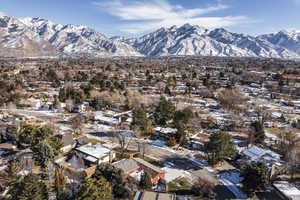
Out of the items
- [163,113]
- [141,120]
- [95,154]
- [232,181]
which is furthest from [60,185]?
[163,113]

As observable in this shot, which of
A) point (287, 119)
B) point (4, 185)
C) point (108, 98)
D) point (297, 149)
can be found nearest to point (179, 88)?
point (108, 98)

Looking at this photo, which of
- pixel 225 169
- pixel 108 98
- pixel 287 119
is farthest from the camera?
pixel 108 98

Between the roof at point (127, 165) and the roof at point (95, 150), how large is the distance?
3.96 metres

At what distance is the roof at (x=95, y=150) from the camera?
27.2 meters

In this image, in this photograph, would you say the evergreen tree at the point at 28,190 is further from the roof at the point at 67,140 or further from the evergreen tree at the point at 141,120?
the evergreen tree at the point at 141,120

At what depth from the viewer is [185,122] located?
35188 mm

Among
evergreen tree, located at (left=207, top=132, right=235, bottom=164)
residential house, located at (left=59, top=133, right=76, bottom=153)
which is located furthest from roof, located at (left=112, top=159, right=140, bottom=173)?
residential house, located at (left=59, top=133, right=76, bottom=153)

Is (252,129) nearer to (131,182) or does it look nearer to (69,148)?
(131,182)

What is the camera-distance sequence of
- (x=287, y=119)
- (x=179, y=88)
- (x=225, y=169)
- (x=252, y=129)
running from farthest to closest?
(x=179, y=88) < (x=287, y=119) < (x=252, y=129) < (x=225, y=169)

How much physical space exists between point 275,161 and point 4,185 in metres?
29.3

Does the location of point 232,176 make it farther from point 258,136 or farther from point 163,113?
point 163,113

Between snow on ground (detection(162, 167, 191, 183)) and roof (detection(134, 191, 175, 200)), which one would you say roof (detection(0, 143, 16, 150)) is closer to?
snow on ground (detection(162, 167, 191, 183))

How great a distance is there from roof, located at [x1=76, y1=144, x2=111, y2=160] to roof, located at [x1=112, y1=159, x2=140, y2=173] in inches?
156

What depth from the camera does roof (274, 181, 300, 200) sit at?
20.5 m
